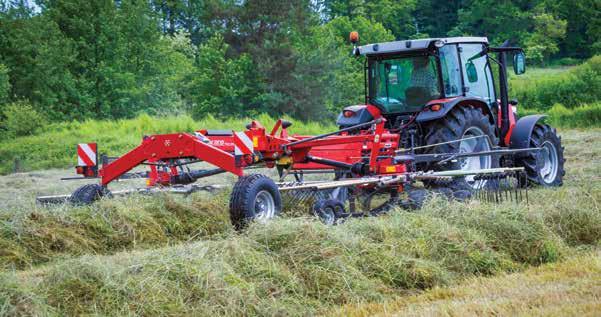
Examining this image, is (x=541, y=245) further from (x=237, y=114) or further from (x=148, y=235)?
(x=237, y=114)

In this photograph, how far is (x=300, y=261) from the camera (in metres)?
5.74

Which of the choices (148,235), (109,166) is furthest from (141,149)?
(148,235)

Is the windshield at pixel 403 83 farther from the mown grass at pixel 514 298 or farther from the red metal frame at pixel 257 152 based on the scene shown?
the mown grass at pixel 514 298

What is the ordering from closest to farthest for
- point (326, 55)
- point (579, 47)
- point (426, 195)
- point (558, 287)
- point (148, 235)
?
point (558, 287) < point (148, 235) < point (426, 195) < point (326, 55) < point (579, 47)

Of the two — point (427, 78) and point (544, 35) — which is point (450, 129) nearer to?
point (427, 78)

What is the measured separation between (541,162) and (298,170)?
373 cm

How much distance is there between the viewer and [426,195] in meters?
8.12

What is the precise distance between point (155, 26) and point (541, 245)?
2698 cm

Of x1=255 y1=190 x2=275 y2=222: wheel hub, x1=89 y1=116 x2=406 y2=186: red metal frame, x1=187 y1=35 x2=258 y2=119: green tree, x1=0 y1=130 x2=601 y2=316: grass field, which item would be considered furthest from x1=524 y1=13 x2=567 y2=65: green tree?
x1=255 y1=190 x2=275 y2=222: wheel hub

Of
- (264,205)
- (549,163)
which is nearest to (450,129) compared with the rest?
(549,163)

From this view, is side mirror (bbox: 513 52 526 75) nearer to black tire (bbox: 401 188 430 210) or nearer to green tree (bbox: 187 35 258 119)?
black tire (bbox: 401 188 430 210)

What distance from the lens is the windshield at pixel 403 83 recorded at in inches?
413

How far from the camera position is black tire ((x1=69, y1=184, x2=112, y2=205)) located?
27.2 ft

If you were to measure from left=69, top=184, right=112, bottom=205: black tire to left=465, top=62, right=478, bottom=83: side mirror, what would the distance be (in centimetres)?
490
